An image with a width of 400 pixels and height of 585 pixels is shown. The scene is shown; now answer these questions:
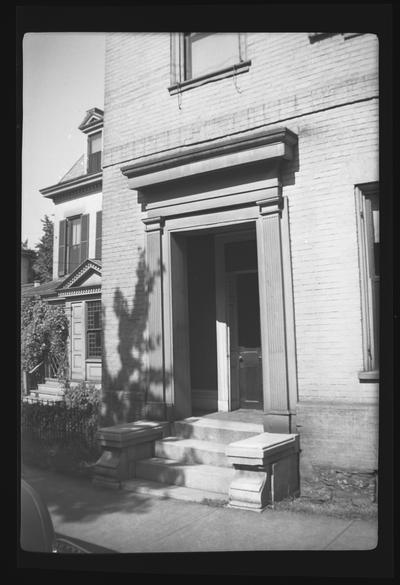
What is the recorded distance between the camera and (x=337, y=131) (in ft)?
19.6

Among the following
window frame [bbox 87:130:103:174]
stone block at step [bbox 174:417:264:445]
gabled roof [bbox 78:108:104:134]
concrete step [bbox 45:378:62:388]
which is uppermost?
gabled roof [bbox 78:108:104:134]

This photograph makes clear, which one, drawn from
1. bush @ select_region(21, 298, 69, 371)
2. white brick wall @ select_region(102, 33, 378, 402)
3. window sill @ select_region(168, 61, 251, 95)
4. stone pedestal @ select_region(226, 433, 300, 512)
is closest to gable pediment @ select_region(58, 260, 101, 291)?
bush @ select_region(21, 298, 69, 371)

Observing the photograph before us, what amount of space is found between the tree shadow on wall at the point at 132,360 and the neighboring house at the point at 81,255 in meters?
0.30

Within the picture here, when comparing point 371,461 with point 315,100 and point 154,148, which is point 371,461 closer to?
point 315,100

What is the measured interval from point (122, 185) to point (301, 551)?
573cm

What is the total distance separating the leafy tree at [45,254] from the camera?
6005 millimetres

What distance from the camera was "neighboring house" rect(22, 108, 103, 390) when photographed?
6.36 meters

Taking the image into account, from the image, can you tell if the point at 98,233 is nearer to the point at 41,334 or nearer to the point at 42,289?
the point at 42,289

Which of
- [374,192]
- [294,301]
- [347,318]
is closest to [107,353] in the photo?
[294,301]

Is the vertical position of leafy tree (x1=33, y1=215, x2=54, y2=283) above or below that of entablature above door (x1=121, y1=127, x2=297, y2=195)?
below

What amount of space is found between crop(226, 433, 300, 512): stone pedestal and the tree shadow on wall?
2.16 meters

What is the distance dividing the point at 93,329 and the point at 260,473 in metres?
3.31

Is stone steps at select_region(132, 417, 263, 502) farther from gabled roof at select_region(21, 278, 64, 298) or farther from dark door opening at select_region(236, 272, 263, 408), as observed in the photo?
gabled roof at select_region(21, 278, 64, 298)

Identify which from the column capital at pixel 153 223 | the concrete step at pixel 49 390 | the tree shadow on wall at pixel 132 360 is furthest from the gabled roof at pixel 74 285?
the concrete step at pixel 49 390
